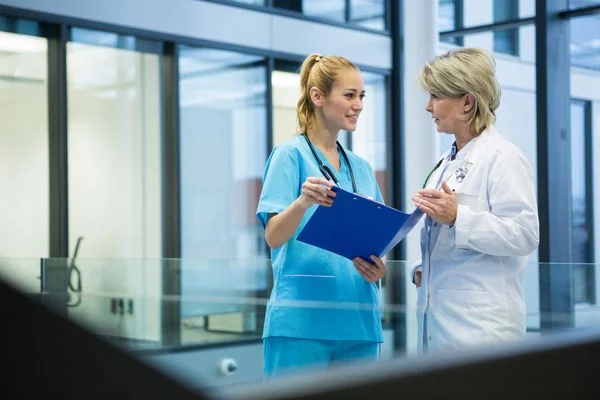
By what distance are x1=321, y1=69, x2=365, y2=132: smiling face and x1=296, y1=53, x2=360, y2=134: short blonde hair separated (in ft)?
0.06

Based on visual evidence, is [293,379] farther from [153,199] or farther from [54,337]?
[153,199]

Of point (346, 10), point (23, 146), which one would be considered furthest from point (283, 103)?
point (23, 146)

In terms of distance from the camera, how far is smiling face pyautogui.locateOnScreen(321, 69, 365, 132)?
2719mm

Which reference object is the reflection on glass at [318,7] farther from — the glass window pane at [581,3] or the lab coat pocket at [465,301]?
the lab coat pocket at [465,301]

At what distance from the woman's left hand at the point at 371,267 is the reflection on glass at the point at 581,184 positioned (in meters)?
6.30

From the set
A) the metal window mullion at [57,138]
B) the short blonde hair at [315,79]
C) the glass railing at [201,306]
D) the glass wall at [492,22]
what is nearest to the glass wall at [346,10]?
the glass wall at [492,22]

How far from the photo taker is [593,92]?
8.55 meters

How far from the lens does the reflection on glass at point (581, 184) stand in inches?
335

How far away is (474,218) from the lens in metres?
2.19

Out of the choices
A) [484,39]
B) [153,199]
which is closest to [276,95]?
[153,199]

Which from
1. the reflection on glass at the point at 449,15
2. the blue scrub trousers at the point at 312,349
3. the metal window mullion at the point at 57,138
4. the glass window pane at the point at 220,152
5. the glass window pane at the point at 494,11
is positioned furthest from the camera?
the reflection on glass at the point at 449,15

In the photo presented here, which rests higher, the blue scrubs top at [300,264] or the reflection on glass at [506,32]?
the reflection on glass at [506,32]

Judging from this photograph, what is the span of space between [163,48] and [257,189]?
1.35 metres

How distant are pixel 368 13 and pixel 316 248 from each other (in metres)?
6.48
